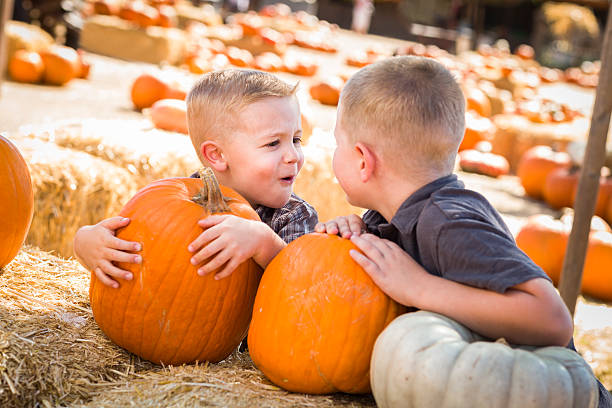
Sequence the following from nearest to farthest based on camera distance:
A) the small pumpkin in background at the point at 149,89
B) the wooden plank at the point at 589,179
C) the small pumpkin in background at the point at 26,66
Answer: the wooden plank at the point at 589,179 → the small pumpkin in background at the point at 149,89 → the small pumpkin in background at the point at 26,66

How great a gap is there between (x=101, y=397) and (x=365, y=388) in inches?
30.7

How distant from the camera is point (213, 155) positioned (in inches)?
103

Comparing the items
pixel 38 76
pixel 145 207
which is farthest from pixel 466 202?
pixel 38 76

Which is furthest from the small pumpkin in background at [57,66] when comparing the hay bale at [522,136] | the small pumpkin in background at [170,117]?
the hay bale at [522,136]

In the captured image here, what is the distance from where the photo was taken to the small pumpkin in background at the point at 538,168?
26.2 feet

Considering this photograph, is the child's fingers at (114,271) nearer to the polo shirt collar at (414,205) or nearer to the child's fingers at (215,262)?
Result: the child's fingers at (215,262)

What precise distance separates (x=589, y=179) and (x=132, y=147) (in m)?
2.93

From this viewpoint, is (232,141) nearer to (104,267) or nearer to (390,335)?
(104,267)

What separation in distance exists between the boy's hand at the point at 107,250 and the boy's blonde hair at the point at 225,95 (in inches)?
25.6

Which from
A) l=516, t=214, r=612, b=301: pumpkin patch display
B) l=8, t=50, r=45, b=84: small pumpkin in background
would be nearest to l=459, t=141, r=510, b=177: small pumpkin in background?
l=516, t=214, r=612, b=301: pumpkin patch display

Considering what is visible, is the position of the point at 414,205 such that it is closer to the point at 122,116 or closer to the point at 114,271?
the point at 114,271

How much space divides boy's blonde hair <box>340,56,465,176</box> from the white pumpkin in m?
0.53

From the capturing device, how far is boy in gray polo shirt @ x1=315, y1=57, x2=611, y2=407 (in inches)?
66.6

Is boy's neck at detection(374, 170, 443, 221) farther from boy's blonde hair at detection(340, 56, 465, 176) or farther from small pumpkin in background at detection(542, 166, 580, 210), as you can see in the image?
small pumpkin in background at detection(542, 166, 580, 210)
